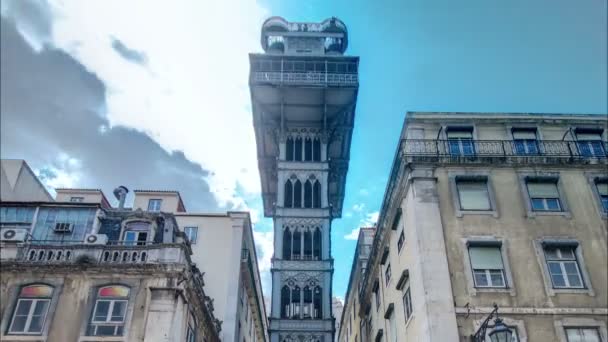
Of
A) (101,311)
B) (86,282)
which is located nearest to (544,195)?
(101,311)

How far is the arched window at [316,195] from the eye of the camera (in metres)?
61.3

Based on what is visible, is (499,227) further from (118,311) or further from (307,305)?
(307,305)

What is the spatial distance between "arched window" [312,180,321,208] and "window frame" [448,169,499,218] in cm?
3498

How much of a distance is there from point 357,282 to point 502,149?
22430 millimetres

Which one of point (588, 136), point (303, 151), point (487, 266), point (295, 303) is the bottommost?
point (487, 266)

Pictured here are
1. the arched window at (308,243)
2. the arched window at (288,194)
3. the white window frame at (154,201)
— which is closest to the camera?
the white window frame at (154,201)

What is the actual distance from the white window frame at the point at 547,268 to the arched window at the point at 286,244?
35692 mm

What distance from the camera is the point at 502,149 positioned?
27.7 metres

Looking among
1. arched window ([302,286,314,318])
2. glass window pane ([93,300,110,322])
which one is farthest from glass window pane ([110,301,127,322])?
arched window ([302,286,314,318])

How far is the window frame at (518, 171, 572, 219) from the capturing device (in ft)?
83.6

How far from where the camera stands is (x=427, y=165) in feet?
88.5

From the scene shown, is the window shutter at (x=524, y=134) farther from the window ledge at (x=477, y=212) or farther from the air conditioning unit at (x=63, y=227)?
the air conditioning unit at (x=63, y=227)

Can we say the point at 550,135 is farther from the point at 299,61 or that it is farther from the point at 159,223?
the point at 299,61

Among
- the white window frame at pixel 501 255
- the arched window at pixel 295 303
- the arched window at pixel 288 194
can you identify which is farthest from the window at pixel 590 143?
the arched window at pixel 288 194
